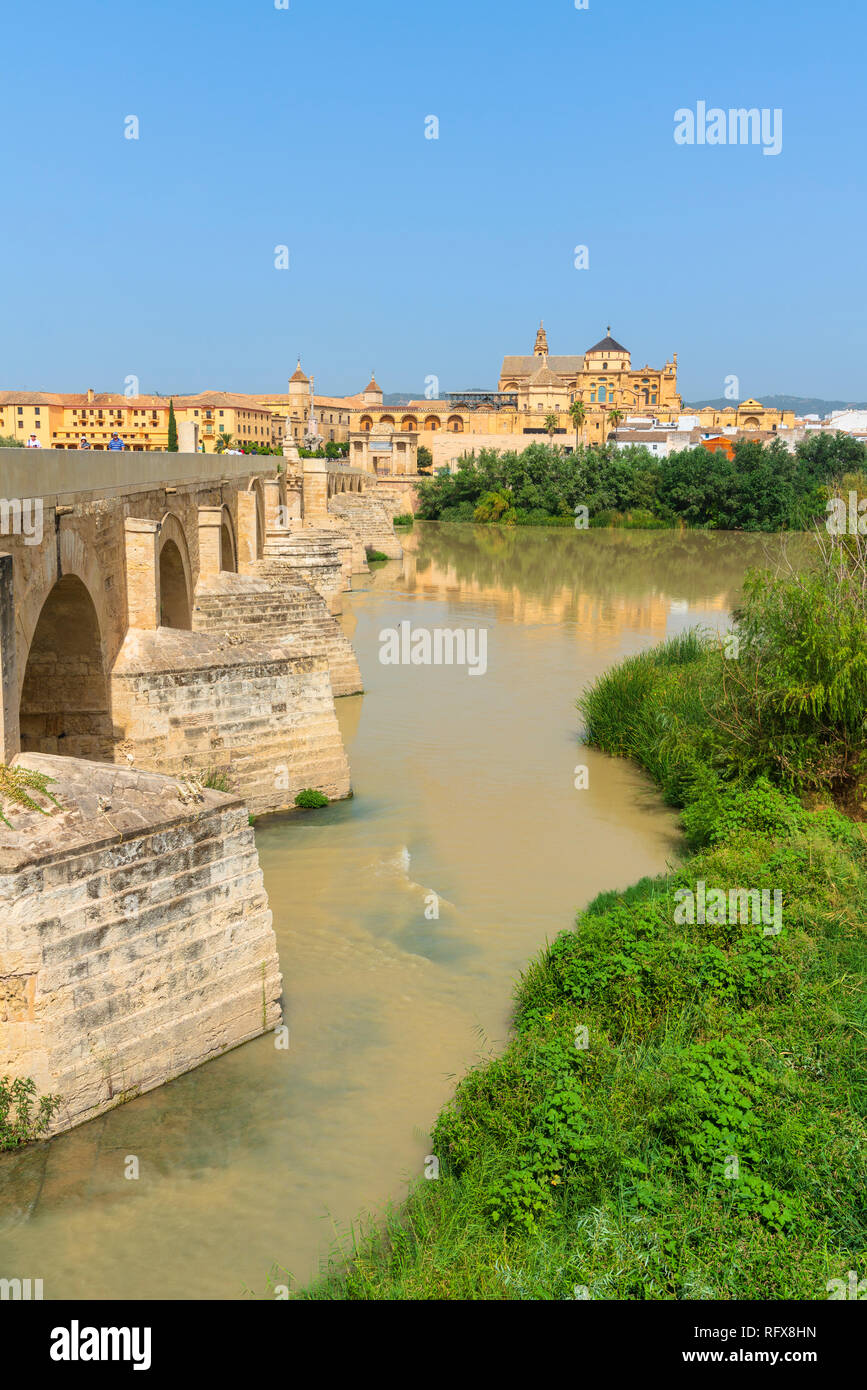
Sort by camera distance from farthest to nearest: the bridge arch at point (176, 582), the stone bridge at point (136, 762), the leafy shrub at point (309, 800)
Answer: the bridge arch at point (176, 582) < the leafy shrub at point (309, 800) < the stone bridge at point (136, 762)

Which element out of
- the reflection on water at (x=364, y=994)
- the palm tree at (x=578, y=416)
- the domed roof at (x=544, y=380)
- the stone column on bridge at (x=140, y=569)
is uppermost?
the domed roof at (x=544, y=380)

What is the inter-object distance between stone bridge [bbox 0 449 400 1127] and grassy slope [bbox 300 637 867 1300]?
1787mm

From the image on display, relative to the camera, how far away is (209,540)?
1652cm

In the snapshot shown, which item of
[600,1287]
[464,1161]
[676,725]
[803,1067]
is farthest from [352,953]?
[676,725]

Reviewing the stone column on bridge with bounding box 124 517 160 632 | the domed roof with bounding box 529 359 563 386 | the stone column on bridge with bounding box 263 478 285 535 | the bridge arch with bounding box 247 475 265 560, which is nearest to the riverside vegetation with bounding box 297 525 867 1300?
the stone column on bridge with bounding box 124 517 160 632

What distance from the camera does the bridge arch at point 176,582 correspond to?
14.4 meters

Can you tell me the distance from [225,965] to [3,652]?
7.90 feet

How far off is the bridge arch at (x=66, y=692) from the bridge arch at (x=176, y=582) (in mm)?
4004

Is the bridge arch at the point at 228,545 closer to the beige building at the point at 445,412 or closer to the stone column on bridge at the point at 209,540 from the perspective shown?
the stone column on bridge at the point at 209,540

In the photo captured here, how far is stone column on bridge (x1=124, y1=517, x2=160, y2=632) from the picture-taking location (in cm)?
1123

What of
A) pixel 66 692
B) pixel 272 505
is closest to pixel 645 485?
pixel 272 505

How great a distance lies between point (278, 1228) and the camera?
573cm

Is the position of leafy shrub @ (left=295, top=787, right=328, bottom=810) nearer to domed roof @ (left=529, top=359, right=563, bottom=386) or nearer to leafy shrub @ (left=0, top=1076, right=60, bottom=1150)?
leafy shrub @ (left=0, top=1076, right=60, bottom=1150)

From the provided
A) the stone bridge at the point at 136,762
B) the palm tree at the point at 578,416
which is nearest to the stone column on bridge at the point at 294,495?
the stone bridge at the point at 136,762
